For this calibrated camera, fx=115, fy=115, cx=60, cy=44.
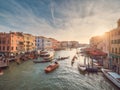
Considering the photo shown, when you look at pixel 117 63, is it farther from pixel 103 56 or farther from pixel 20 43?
pixel 20 43

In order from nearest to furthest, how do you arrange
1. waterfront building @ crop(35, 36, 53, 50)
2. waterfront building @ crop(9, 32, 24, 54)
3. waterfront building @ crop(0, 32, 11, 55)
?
1. waterfront building @ crop(0, 32, 11, 55)
2. waterfront building @ crop(9, 32, 24, 54)
3. waterfront building @ crop(35, 36, 53, 50)

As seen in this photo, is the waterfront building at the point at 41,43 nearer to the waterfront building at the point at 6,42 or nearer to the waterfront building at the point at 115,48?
the waterfront building at the point at 6,42

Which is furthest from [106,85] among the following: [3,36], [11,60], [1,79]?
[3,36]

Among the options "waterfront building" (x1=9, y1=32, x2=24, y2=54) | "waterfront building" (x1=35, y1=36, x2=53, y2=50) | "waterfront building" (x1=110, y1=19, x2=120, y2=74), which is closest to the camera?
"waterfront building" (x1=110, y1=19, x2=120, y2=74)

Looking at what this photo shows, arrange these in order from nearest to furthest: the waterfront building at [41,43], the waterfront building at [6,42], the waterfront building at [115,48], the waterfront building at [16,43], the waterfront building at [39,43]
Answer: the waterfront building at [115,48], the waterfront building at [6,42], the waterfront building at [16,43], the waterfront building at [39,43], the waterfront building at [41,43]

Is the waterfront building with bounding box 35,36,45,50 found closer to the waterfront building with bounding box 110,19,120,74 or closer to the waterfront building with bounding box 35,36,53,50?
the waterfront building with bounding box 35,36,53,50

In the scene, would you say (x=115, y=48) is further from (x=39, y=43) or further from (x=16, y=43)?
(x=39, y=43)

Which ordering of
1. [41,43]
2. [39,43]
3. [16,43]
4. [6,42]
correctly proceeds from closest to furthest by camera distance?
1. [6,42]
2. [16,43]
3. [39,43]
4. [41,43]

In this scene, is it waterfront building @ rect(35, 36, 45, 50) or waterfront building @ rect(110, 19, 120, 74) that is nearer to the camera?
waterfront building @ rect(110, 19, 120, 74)

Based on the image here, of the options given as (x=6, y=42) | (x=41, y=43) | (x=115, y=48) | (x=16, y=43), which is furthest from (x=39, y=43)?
(x=115, y=48)

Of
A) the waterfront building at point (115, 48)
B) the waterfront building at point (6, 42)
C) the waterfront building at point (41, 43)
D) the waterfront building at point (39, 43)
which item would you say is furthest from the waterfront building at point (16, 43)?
the waterfront building at point (115, 48)

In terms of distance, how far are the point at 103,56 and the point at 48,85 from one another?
35780 mm

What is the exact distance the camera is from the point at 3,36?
54.6 meters

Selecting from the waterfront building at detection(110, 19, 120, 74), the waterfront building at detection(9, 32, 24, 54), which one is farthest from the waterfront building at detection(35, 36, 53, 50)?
the waterfront building at detection(110, 19, 120, 74)
